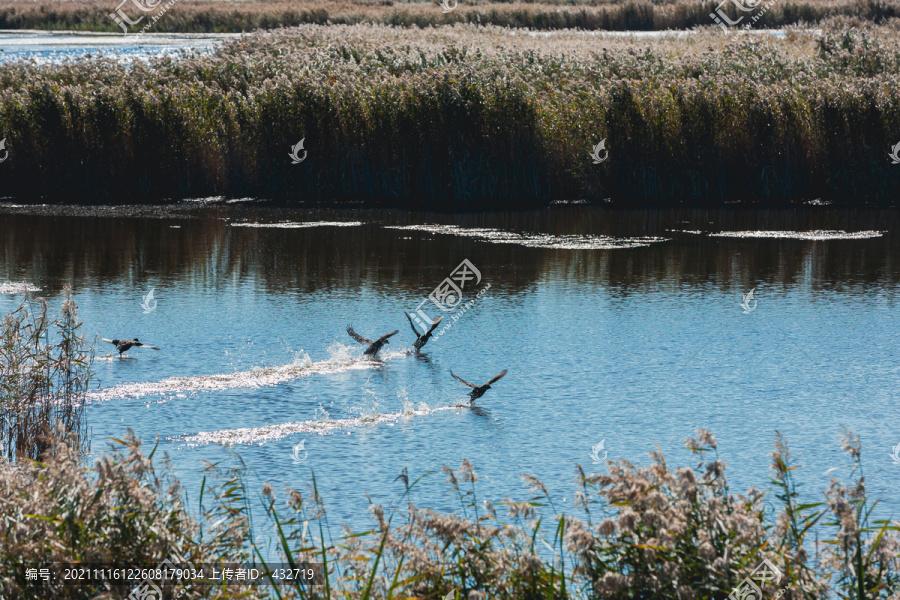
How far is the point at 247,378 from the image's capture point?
11.9m

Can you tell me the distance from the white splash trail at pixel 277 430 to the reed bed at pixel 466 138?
13791 mm

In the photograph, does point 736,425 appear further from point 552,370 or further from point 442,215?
point 442,215

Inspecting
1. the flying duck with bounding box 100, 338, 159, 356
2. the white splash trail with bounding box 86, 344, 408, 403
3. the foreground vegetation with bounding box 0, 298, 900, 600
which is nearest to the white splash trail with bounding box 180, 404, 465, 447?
the white splash trail with bounding box 86, 344, 408, 403

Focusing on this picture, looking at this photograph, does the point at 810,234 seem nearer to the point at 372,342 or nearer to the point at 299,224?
the point at 299,224

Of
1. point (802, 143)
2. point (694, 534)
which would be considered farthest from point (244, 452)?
point (802, 143)

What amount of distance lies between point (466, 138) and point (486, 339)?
10875 mm

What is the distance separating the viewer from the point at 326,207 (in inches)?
937

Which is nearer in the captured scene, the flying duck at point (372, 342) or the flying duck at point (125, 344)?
the flying duck at point (125, 344)

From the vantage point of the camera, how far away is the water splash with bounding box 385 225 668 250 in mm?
19500

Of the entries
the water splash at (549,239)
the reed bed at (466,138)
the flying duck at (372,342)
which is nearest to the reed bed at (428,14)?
the reed bed at (466,138)

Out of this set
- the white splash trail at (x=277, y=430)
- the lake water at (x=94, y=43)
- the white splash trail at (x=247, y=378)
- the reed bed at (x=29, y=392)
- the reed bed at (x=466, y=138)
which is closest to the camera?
the reed bed at (x=29, y=392)

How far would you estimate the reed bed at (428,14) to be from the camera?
60188 mm

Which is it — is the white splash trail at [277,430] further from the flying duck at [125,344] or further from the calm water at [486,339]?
the flying duck at [125,344]

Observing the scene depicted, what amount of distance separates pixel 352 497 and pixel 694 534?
13.1 ft
